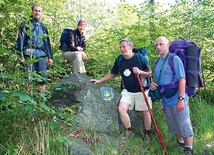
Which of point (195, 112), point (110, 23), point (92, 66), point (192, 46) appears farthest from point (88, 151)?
point (110, 23)

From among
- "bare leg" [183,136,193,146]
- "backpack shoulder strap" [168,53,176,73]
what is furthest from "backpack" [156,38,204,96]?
"bare leg" [183,136,193,146]

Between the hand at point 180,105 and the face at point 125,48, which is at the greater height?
the face at point 125,48

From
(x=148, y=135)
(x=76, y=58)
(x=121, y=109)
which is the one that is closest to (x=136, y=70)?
(x=121, y=109)

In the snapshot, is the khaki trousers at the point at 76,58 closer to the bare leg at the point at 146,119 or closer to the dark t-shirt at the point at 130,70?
the dark t-shirt at the point at 130,70

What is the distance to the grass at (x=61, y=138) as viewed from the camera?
11.0 ft

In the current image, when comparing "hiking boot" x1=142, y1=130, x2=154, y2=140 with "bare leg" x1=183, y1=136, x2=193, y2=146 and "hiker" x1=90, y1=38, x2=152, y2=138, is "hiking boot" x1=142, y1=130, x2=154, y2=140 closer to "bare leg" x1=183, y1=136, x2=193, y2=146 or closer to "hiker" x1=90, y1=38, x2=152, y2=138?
"hiker" x1=90, y1=38, x2=152, y2=138

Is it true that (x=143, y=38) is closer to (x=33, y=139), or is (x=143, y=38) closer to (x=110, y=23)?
(x=110, y=23)

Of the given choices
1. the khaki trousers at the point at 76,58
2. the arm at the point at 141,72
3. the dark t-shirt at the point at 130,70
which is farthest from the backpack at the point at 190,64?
the khaki trousers at the point at 76,58

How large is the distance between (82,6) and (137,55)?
5.42 meters

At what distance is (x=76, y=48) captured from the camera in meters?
5.59

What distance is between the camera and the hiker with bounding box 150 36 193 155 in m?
4.10

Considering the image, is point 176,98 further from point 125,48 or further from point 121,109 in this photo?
point 125,48

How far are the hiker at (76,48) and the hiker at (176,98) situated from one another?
1.91m

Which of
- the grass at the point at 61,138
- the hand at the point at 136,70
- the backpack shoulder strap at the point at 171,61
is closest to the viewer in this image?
the grass at the point at 61,138
